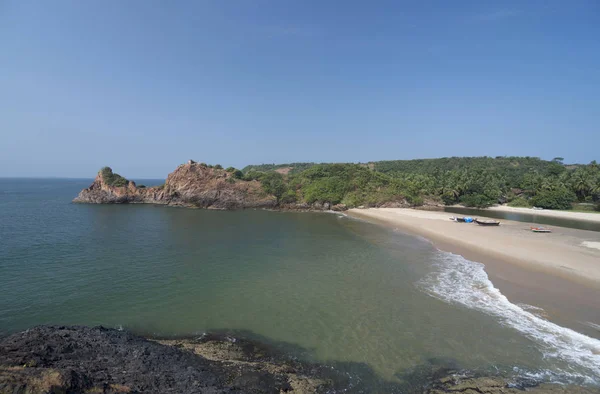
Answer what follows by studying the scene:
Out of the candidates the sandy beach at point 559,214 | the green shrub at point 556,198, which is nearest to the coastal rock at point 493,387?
the sandy beach at point 559,214

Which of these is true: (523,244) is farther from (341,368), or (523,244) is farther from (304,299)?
(341,368)

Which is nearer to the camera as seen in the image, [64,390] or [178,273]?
[64,390]

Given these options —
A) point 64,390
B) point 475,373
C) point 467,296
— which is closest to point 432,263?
point 467,296

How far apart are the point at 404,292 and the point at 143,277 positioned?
16.7 m

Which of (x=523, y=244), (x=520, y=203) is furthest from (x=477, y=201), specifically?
(x=523, y=244)

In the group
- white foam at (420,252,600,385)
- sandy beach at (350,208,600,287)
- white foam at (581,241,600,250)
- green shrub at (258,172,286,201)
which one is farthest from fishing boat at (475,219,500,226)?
green shrub at (258,172,286,201)

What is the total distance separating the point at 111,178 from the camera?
62.4 metres

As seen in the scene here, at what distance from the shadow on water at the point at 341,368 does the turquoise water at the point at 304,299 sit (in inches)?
9.0

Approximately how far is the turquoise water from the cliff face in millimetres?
29783

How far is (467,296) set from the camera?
16.2 m

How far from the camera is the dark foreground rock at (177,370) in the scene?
24.5 ft

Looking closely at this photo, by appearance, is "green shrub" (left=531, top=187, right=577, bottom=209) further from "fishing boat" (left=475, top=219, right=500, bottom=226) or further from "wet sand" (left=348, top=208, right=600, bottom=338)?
"fishing boat" (left=475, top=219, right=500, bottom=226)

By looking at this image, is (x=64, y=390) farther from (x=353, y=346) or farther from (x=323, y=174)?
(x=323, y=174)

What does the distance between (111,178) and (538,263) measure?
73380 mm
